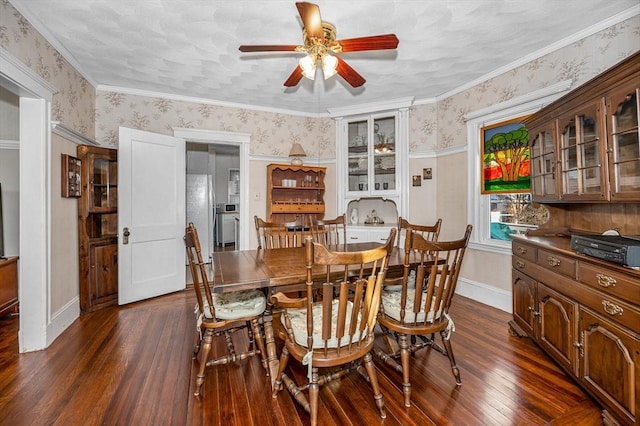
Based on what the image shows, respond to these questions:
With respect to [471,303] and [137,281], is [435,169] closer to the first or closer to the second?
[471,303]

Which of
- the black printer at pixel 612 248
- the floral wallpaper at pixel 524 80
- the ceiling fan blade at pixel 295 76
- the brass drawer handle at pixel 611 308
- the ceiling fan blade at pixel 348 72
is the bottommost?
the brass drawer handle at pixel 611 308

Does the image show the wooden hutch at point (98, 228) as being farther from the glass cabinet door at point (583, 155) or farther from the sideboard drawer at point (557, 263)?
the glass cabinet door at point (583, 155)

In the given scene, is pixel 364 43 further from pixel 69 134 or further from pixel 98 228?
pixel 98 228

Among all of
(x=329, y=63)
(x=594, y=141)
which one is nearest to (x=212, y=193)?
(x=329, y=63)

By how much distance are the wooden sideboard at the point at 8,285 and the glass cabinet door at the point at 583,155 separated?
5034 mm

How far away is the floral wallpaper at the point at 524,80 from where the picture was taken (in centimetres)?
231

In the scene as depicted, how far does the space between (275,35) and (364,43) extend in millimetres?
1015

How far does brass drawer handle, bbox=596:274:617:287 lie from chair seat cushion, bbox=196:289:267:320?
76.6 inches

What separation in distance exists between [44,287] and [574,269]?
3.86 metres

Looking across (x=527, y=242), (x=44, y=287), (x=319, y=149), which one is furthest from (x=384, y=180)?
(x=44, y=287)

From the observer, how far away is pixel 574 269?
1.73 m

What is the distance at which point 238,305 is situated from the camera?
1959mm

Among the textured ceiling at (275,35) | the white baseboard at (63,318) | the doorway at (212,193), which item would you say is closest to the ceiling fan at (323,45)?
the textured ceiling at (275,35)

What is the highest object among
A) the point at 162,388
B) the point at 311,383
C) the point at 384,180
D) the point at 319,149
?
the point at 319,149
